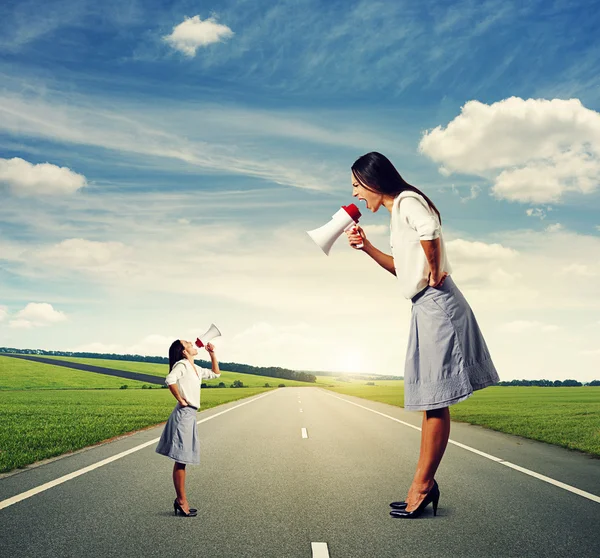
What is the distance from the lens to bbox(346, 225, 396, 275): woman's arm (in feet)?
12.9

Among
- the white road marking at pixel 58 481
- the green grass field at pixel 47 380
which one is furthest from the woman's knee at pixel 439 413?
the green grass field at pixel 47 380

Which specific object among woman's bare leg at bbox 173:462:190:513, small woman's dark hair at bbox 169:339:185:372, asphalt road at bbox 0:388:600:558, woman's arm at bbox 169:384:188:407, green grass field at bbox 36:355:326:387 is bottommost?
green grass field at bbox 36:355:326:387

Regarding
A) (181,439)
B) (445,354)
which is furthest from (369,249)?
(181,439)

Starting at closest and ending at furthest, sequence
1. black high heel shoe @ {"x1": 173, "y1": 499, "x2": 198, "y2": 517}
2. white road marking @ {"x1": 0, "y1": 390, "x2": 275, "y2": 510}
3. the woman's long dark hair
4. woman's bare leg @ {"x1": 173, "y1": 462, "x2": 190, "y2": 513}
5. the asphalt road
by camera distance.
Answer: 1. the woman's long dark hair
2. the asphalt road
3. woman's bare leg @ {"x1": 173, "y1": 462, "x2": 190, "y2": 513}
4. black high heel shoe @ {"x1": 173, "y1": 499, "x2": 198, "y2": 517}
5. white road marking @ {"x1": 0, "y1": 390, "x2": 275, "y2": 510}

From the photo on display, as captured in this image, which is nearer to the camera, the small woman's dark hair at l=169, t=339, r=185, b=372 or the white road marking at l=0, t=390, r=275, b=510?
the small woman's dark hair at l=169, t=339, r=185, b=372

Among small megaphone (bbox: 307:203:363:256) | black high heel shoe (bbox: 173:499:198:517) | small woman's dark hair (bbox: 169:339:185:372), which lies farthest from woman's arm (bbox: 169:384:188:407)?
small megaphone (bbox: 307:203:363:256)

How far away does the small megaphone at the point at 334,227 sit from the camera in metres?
3.75

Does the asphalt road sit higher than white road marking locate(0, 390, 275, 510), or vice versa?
the asphalt road

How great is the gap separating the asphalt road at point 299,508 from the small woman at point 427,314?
3.74 ft

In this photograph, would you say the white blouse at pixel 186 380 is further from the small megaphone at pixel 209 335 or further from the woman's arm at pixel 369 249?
the woman's arm at pixel 369 249

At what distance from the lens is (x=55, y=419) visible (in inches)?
669

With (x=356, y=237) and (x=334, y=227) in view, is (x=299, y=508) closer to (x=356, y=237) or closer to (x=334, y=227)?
(x=356, y=237)

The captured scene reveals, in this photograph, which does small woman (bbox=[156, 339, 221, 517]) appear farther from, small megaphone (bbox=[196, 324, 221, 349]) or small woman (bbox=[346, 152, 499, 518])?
small woman (bbox=[346, 152, 499, 518])

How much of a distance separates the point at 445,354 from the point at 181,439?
81.7 inches
